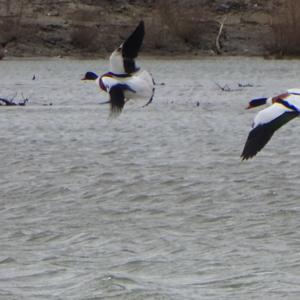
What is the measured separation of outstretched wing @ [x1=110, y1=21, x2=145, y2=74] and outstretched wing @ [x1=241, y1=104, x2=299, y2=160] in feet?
5.21

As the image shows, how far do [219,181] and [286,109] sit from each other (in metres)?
3.39

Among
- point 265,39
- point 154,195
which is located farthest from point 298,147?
point 265,39

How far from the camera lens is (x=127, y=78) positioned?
10984mm

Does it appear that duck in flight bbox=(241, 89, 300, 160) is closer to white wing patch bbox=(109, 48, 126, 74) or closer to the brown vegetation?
white wing patch bbox=(109, 48, 126, 74)

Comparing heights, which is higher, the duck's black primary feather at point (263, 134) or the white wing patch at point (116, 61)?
the white wing patch at point (116, 61)

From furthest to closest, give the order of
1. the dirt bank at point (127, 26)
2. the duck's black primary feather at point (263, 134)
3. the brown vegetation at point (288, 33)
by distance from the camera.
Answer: the dirt bank at point (127, 26) < the brown vegetation at point (288, 33) < the duck's black primary feather at point (263, 134)

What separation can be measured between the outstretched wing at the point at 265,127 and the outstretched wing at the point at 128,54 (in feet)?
5.21

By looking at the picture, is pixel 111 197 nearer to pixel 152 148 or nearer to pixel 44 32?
pixel 152 148

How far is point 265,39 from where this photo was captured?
A: 40.7 m

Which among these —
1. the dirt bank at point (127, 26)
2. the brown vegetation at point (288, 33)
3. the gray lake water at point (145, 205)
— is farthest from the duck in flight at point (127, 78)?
the dirt bank at point (127, 26)

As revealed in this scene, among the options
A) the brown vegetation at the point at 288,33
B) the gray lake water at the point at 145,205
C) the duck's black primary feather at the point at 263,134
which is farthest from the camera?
the brown vegetation at the point at 288,33

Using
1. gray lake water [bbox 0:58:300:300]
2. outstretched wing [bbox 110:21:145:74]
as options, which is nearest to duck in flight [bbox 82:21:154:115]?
outstretched wing [bbox 110:21:145:74]

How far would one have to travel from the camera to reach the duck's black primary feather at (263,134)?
9.61 metres

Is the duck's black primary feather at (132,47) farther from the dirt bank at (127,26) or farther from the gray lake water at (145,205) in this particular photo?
the dirt bank at (127,26)
